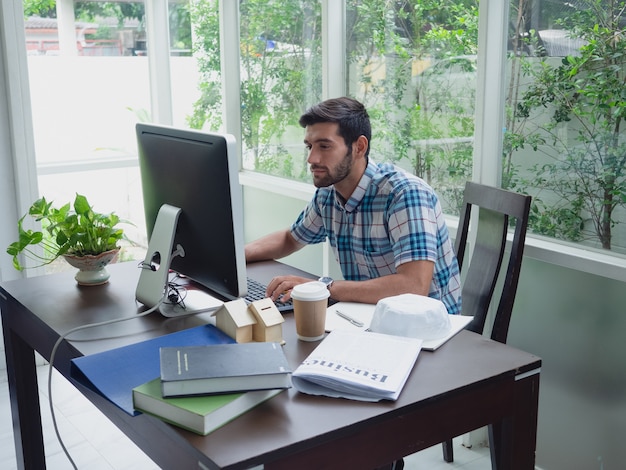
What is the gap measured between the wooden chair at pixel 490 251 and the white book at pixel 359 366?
0.70 metres

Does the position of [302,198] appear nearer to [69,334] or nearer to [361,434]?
[69,334]

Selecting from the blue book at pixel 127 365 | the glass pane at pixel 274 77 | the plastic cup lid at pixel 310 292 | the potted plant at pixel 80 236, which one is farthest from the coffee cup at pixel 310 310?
the glass pane at pixel 274 77

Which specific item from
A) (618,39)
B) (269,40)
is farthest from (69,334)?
(269,40)

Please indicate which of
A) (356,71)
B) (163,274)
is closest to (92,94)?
(356,71)

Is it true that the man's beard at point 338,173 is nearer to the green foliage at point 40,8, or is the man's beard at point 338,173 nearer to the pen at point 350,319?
the pen at point 350,319

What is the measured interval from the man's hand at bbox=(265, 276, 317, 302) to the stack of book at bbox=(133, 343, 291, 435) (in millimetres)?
516

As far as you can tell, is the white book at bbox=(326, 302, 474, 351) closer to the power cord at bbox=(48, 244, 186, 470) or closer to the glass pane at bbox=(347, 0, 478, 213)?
the power cord at bbox=(48, 244, 186, 470)

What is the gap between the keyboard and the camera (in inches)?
71.1

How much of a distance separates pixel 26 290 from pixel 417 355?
117 centimetres

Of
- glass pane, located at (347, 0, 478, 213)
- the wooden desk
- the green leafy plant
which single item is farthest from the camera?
glass pane, located at (347, 0, 478, 213)

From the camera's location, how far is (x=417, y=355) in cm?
146

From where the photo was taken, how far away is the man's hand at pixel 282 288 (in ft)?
6.05

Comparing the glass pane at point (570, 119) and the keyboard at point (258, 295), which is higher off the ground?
the glass pane at point (570, 119)

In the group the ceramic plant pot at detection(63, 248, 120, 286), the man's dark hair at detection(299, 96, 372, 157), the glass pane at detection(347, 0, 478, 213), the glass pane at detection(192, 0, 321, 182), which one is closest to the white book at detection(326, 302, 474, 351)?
the man's dark hair at detection(299, 96, 372, 157)
